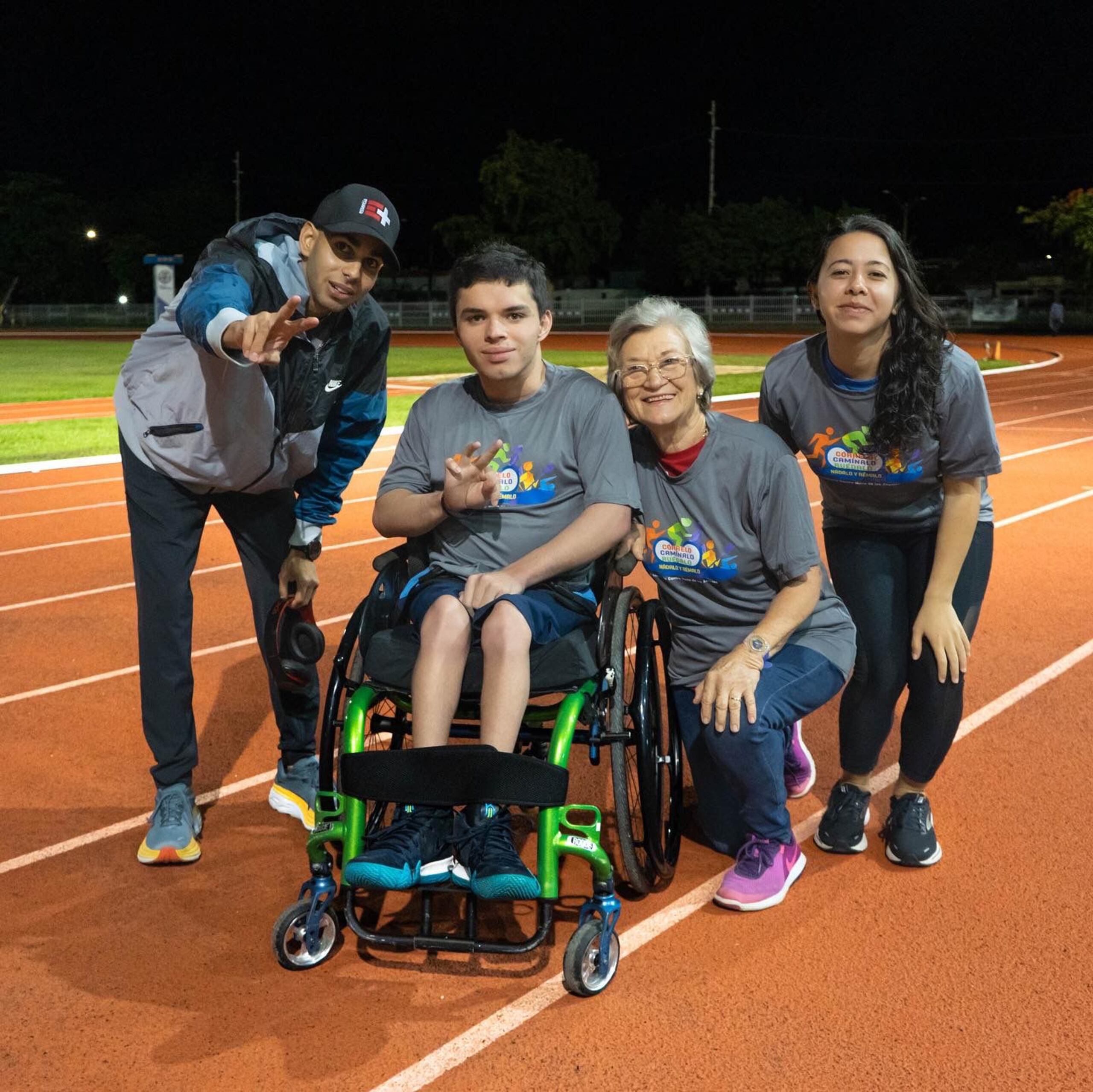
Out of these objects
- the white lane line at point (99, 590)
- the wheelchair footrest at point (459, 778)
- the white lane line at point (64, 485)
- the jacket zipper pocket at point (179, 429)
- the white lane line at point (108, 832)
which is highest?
the jacket zipper pocket at point (179, 429)

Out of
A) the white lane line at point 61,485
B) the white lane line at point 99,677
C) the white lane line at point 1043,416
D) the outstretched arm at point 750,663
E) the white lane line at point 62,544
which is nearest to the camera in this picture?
the outstretched arm at point 750,663

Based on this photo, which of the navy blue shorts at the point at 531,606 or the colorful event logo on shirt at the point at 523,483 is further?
the colorful event logo on shirt at the point at 523,483

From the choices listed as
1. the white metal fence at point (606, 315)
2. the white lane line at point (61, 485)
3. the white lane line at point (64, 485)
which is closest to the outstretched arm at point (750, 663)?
the white lane line at point (64, 485)

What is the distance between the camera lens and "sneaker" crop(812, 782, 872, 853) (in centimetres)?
373

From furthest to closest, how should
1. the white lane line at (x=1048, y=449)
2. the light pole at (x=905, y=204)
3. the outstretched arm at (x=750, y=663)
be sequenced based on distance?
the light pole at (x=905, y=204) → the white lane line at (x=1048, y=449) → the outstretched arm at (x=750, y=663)

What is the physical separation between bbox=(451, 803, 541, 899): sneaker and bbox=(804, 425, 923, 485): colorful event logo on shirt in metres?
1.33

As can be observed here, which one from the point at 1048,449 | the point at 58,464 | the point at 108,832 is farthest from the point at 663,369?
the point at 1048,449

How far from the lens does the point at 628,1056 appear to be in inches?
104

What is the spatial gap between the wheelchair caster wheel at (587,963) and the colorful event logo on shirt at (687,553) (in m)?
1.00

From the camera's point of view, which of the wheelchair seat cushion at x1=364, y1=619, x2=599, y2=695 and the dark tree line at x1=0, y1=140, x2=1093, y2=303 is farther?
the dark tree line at x1=0, y1=140, x2=1093, y2=303

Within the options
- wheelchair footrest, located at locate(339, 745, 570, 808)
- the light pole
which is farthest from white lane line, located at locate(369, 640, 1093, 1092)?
the light pole

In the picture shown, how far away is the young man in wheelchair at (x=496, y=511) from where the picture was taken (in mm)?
2979

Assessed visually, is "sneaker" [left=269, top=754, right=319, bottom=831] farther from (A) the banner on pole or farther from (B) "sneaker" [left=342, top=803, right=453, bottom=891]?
(A) the banner on pole

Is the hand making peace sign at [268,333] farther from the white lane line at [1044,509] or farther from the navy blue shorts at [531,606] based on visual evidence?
the white lane line at [1044,509]
